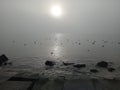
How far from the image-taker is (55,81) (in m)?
9.52

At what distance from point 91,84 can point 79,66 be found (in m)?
10.9

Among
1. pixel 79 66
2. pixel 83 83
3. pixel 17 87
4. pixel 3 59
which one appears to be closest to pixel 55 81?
pixel 83 83

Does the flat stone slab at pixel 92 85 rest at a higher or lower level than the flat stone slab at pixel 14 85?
lower

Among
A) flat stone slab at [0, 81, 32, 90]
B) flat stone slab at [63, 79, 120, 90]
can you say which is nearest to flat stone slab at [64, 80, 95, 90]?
flat stone slab at [63, 79, 120, 90]

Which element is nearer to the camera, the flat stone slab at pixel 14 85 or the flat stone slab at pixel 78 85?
the flat stone slab at pixel 14 85

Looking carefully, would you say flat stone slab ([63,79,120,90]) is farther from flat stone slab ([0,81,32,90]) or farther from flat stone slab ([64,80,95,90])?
flat stone slab ([0,81,32,90])

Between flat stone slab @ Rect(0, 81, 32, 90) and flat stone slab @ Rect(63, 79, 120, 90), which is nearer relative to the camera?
flat stone slab @ Rect(0, 81, 32, 90)

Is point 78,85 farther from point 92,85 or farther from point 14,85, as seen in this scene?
point 14,85

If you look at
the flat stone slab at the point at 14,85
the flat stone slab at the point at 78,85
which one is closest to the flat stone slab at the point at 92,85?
the flat stone slab at the point at 78,85

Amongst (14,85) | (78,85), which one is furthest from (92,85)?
(14,85)

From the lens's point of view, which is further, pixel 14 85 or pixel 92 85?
pixel 92 85

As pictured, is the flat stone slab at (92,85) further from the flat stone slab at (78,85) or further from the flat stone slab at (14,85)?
the flat stone slab at (14,85)

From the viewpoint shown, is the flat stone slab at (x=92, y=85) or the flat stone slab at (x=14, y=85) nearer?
the flat stone slab at (x=14, y=85)

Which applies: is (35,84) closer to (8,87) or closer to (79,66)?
(8,87)
